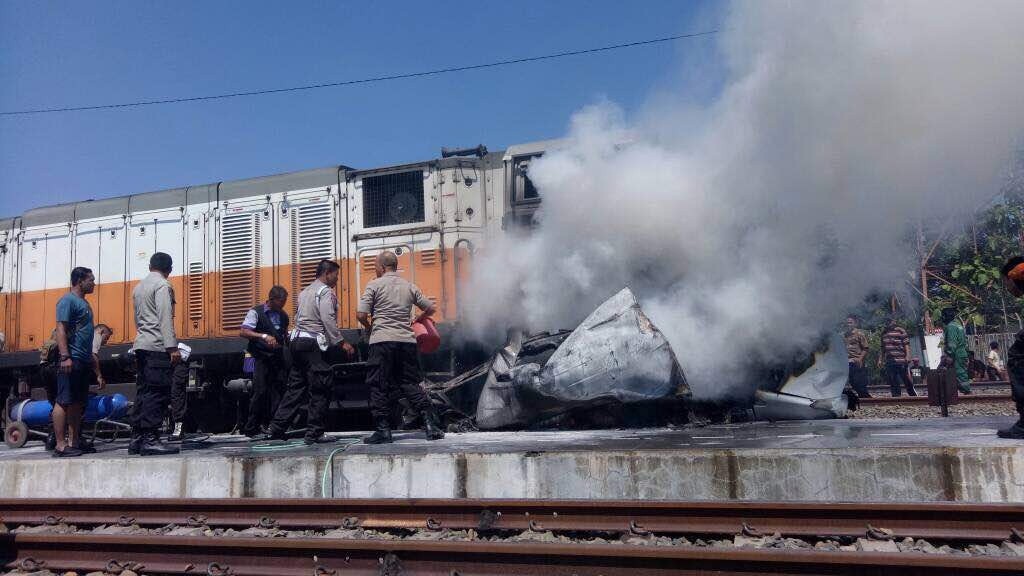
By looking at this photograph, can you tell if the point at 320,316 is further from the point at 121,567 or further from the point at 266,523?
the point at 121,567

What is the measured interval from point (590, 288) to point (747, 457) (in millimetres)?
3102

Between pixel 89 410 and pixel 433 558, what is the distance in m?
5.93

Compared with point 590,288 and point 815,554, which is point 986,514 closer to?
point 815,554

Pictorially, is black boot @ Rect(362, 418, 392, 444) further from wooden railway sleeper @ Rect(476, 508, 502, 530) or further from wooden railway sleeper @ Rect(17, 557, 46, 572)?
wooden railway sleeper @ Rect(17, 557, 46, 572)

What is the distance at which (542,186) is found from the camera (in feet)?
25.8

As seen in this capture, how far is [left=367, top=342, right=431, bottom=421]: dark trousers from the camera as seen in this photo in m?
6.28

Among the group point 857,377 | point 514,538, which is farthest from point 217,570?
point 857,377

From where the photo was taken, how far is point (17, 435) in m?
8.24

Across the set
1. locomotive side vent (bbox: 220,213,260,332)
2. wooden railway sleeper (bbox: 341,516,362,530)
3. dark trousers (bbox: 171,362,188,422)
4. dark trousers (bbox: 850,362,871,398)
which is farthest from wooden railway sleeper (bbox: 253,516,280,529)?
dark trousers (bbox: 850,362,871,398)

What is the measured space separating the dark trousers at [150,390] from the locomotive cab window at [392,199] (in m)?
3.46

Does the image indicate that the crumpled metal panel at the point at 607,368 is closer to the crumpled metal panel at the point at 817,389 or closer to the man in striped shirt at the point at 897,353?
the crumpled metal panel at the point at 817,389

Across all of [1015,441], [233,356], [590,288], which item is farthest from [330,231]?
[1015,441]

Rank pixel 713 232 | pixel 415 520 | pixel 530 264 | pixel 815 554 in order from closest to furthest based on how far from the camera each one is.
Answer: pixel 815 554, pixel 415 520, pixel 713 232, pixel 530 264

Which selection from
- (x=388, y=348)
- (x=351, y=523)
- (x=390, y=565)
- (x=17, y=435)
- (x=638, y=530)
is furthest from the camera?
(x=17, y=435)
